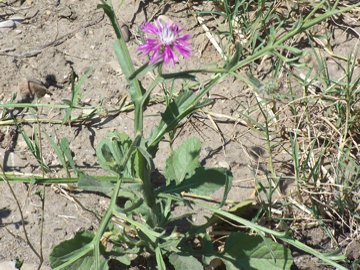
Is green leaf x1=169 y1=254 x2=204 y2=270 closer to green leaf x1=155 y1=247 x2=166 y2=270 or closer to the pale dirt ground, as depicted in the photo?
green leaf x1=155 y1=247 x2=166 y2=270

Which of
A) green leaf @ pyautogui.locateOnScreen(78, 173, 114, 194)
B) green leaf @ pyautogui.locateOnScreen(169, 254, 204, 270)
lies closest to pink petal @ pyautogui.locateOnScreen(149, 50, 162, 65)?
green leaf @ pyautogui.locateOnScreen(78, 173, 114, 194)

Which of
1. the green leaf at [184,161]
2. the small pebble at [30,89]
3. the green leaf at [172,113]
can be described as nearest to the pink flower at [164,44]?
the green leaf at [172,113]

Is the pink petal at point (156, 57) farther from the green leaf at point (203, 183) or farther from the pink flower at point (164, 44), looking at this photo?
the green leaf at point (203, 183)

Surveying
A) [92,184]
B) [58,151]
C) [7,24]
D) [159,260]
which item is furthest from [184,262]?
[7,24]

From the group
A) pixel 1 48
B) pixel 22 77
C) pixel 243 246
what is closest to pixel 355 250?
pixel 243 246

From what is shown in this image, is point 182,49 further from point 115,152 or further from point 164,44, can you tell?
point 115,152

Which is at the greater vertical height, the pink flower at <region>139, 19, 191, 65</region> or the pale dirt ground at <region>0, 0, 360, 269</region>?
the pink flower at <region>139, 19, 191, 65</region>
